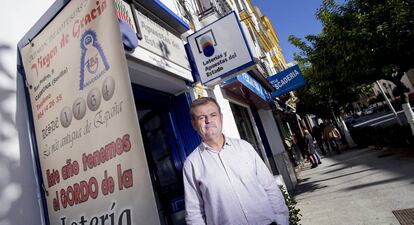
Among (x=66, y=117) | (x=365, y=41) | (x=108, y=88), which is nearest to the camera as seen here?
(x=108, y=88)

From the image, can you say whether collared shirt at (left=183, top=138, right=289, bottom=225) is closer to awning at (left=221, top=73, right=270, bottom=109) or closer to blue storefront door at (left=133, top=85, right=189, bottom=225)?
blue storefront door at (left=133, top=85, right=189, bottom=225)

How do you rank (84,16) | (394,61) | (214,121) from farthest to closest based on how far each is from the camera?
1. (394,61)
2. (214,121)
3. (84,16)

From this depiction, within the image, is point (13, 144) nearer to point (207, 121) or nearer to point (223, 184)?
point (207, 121)

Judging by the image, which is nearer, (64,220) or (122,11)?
(64,220)

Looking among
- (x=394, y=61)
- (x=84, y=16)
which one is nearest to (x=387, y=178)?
(x=394, y=61)

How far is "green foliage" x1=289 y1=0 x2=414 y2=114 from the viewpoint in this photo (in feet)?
26.5

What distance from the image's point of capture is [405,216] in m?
4.75

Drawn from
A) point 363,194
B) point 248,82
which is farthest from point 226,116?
point 363,194

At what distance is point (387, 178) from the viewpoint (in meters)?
7.39

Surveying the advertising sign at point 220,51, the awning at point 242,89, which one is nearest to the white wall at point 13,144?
the advertising sign at point 220,51

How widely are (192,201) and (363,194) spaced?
222 inches

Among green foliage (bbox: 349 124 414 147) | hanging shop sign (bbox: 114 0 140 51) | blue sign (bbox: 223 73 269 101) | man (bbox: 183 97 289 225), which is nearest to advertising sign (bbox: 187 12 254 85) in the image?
hanging shop sign (bbox: 114 0 140 51)

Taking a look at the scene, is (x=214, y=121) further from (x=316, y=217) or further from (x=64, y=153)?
(x=316, y=217)

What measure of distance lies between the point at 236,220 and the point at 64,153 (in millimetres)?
1302
